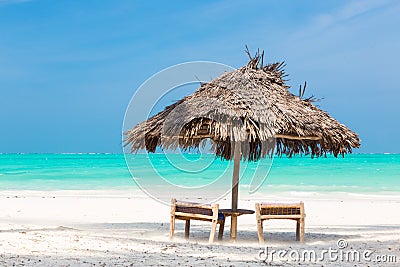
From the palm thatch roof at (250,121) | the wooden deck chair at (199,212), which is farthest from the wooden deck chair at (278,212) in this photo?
the palm thatch roof at (250,121)

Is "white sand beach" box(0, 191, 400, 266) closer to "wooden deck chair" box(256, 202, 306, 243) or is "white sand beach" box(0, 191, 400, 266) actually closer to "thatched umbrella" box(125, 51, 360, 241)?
"wooden deck chair" box(256, 202, 306, 243)

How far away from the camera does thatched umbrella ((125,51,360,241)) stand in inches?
286

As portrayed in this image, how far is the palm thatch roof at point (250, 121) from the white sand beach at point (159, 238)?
4.49ft

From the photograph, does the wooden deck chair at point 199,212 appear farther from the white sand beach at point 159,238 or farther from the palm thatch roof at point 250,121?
the palm thatch roof at point 250,121

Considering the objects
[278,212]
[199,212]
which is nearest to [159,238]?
[199,212]

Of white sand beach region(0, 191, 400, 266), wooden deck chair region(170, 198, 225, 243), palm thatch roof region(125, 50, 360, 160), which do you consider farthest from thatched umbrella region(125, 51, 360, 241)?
white sand beach region(0, 191, 400, 266)

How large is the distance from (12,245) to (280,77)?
176 inches

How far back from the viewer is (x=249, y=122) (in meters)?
7.23

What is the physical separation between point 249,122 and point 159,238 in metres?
2.19

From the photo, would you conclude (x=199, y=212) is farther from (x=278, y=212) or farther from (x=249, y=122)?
(x=249, y=122)

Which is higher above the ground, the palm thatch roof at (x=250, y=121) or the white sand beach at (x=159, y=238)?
the palm thatch roof at (x=250, y=121)

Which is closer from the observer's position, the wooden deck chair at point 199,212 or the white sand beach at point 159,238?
the white sand beach at point 159,238

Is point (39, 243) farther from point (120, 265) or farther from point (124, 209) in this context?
point (124, 209)

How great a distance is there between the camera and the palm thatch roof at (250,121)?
7258 mm
